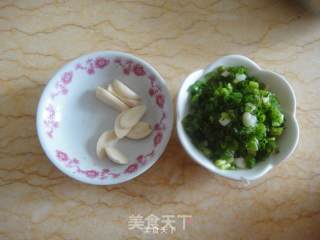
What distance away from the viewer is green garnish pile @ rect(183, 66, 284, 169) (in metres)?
0.75

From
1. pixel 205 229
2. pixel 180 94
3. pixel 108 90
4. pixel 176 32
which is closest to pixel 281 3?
pixel 176 32

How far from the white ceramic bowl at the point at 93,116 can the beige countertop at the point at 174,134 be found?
0.08m

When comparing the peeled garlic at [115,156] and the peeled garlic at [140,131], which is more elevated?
the peeled garlic at [140,131]

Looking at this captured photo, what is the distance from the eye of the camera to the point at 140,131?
85 cm

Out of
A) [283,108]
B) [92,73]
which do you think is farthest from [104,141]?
[283,108]

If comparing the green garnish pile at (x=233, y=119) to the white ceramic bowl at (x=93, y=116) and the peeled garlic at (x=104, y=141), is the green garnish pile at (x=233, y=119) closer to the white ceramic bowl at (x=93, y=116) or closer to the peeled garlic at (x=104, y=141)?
the white ceramic bowl at (x=93, y=116)

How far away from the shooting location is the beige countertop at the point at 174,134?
A: 0.86 meters

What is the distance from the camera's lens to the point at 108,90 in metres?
0.87

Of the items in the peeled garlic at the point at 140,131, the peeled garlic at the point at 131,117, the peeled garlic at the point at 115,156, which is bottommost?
the peeled garlic at the point at 115,156

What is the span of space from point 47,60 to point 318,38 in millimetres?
739

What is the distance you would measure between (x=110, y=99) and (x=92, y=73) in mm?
85

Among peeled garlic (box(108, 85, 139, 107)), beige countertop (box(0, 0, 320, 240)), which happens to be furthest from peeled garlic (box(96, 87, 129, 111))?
beige countertop (box(0, 0, 320, 240))

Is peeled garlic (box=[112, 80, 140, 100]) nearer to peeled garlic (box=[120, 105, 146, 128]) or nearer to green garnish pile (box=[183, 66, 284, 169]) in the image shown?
peeled garlic (box=[120, 105, 146, 128])

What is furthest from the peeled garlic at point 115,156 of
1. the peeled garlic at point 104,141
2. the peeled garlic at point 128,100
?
the peeled garlic at point 128,100
